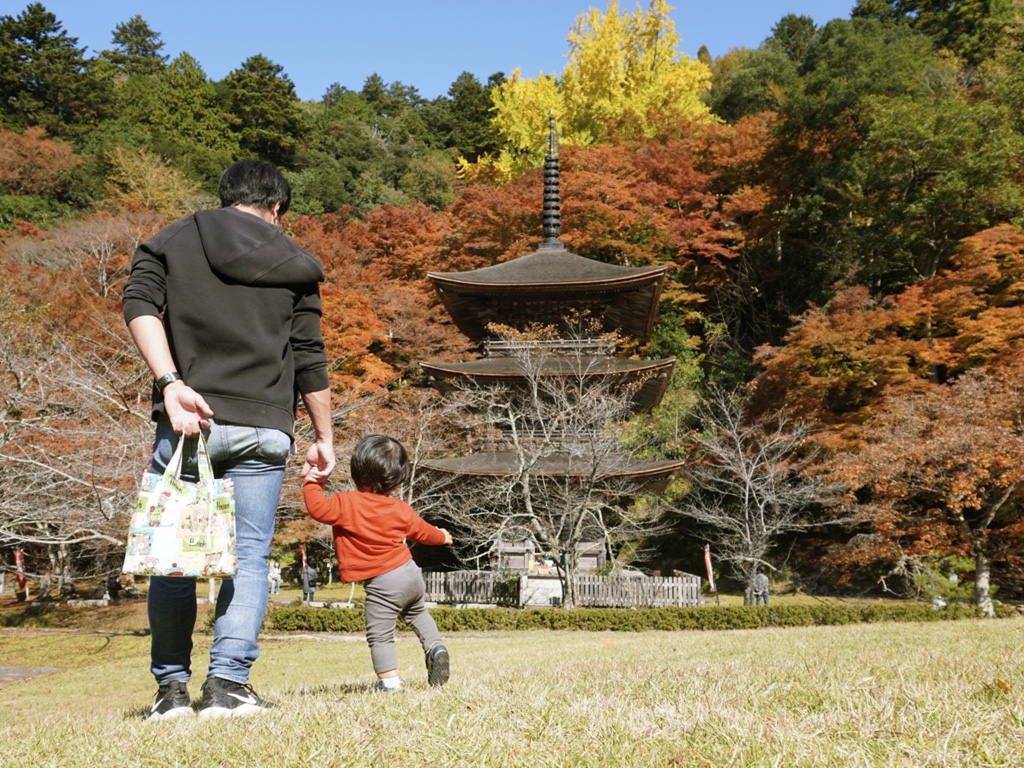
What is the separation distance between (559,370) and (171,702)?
13.4 m

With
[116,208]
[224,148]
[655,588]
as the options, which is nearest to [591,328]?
[655,588]

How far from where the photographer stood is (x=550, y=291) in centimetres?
1638

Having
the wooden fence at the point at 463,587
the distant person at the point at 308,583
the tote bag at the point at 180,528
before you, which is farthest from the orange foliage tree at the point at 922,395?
the tote bag at the point at 180,528

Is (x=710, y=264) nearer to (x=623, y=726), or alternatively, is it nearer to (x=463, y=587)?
(x=463, y=587)

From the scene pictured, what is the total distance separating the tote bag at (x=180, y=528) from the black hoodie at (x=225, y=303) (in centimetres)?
29

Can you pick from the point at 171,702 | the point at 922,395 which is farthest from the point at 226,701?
the point at 922,395

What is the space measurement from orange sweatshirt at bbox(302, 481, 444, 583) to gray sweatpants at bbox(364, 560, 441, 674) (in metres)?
0.05

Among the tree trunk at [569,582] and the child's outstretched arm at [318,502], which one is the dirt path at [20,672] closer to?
the tree trunk at [569,582]

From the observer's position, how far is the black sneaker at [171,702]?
247 cm

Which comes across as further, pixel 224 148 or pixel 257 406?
Result: pixel 224 148

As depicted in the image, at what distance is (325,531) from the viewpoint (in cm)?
1894

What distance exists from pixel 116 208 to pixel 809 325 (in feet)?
88.2

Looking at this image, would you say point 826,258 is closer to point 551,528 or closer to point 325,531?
point 551,528

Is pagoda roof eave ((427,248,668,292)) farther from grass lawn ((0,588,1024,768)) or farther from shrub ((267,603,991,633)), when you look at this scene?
grass lawn ((0,588,1024,768))
